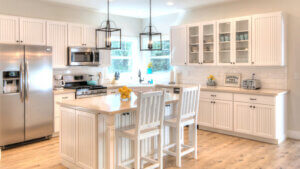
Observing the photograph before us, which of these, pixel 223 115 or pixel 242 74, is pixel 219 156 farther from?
pixel 242 74

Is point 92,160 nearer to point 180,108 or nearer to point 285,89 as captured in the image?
point 180,108

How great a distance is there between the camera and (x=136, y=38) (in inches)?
298

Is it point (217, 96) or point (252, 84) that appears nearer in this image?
point (252, 84)

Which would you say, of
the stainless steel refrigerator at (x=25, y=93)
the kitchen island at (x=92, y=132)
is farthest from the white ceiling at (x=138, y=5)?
the kitchen island at (x=92, y=132)

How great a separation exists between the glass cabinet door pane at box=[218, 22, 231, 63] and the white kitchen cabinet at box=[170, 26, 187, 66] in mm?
898

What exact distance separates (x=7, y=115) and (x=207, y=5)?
460 cm

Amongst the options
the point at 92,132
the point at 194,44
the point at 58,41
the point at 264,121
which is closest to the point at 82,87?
the point at 58,41

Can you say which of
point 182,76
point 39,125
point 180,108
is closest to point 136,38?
point 182,76

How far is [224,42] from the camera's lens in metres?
5.55

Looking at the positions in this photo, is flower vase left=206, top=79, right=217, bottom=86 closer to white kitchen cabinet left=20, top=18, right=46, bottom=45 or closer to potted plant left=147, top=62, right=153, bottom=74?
potted plant left=147, top=62, right=153, bottom=74

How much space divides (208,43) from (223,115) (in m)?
1.61

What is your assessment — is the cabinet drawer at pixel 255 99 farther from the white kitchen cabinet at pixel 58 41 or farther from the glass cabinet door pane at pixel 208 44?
the white kitchen cabinet at pixel 58 41

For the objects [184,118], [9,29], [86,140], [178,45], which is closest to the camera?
[86,140]

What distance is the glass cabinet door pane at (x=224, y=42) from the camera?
5488 millimetres
